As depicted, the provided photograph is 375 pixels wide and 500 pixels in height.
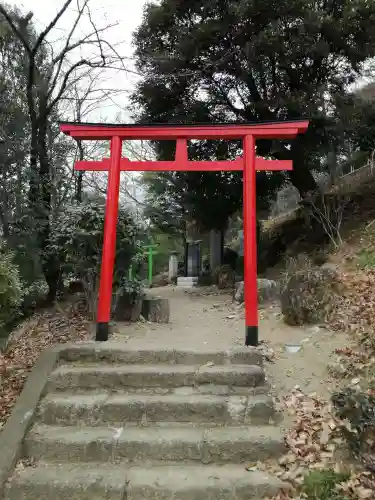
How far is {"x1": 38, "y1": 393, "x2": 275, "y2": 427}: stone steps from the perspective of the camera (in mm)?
3852

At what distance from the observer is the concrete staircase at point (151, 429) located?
10.5 feet

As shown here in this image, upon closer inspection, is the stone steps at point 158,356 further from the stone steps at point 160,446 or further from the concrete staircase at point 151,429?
the stone steps at point 160,446

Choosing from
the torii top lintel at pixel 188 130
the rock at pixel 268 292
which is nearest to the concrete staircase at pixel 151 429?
the torii top lintel at pixel 188 130

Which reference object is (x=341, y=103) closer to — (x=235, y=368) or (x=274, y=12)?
(x=274, y=12)

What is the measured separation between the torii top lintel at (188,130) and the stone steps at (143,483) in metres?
4.03

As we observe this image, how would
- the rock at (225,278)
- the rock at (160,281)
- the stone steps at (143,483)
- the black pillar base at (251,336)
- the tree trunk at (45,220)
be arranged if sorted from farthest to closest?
the rock at (160,281) < the rock at (225,278) < the tree trunk at (45,220) < the black pillar base at (251,336) < the stone steps at (143,483)

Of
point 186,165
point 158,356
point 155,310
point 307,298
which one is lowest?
point 158,356

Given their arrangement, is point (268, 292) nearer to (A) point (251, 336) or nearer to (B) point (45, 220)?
(A) point (251, 336)

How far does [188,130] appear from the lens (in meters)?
5.59

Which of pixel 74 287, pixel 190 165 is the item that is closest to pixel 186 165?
pixel 190 165

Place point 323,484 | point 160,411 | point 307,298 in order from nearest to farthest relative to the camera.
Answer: point 323,484, point 160,411, point 307,298

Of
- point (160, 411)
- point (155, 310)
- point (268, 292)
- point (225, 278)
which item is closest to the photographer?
point (160, 411)

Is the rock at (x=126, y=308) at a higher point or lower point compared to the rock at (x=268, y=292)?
lower

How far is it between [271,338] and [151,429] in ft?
8.19
